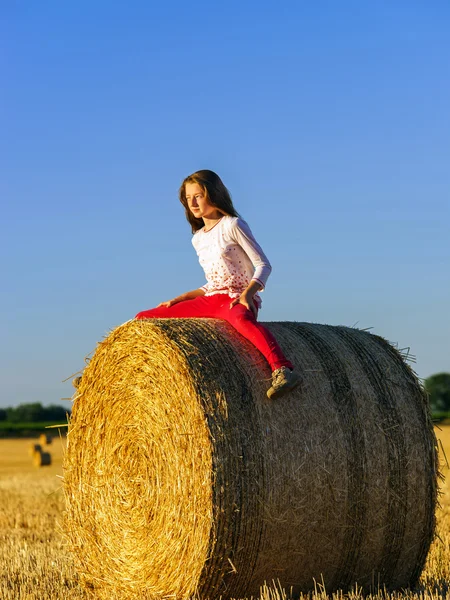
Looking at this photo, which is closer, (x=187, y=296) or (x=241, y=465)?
(x=241, y=465)

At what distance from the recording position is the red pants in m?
5.60

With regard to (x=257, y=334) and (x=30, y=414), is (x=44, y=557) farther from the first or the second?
(x=30, y=414)

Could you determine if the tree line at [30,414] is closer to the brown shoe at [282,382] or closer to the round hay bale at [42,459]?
the round hay bale at [42,459]

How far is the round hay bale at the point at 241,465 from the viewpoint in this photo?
5.22m

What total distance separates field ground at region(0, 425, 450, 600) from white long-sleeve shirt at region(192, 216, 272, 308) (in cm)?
185

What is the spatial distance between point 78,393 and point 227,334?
145 cm

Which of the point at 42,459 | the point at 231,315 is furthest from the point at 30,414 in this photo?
the point at 231,315

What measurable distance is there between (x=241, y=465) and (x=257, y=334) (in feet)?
2.93

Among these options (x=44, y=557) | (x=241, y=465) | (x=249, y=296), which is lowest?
(x=44, y=557)

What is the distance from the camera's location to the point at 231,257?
6176 millimetres

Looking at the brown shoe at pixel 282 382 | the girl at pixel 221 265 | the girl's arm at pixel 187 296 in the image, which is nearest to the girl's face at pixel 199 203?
the girl at pixel 221 265

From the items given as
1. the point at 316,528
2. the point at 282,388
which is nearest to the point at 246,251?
the point at 282,388

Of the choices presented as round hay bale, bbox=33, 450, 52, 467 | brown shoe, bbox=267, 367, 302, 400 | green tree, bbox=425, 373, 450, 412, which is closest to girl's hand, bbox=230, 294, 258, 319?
brown shoe, bbox=267, 367, 302, 400

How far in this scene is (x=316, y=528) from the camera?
5.47 meters
